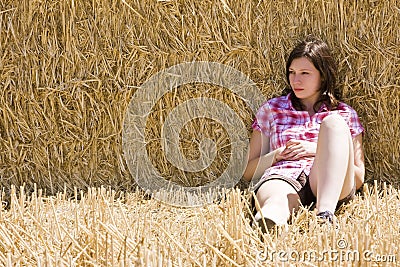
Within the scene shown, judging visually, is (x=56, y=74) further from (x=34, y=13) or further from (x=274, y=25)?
(x=274, y=25)

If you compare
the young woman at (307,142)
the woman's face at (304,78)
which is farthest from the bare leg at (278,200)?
the woman's face at (304,78)

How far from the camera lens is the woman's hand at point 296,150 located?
1.99 m

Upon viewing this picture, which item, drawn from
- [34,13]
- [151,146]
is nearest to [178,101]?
[151,146]

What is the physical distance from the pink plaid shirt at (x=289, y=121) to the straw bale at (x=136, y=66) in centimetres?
9

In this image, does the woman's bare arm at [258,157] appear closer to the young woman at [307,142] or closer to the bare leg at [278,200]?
the young woman at [307,142]

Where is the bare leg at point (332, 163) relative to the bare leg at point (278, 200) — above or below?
above

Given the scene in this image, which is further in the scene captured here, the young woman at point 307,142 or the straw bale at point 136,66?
the straw bale at point 136,66

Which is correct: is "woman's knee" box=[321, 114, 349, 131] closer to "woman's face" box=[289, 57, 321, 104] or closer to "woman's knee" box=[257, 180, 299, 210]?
"woman's knee" box=[257, 180, 299, 210]

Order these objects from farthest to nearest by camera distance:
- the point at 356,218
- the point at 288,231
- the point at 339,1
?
the point at 339,1
the point at 356,218
the point at 288,231

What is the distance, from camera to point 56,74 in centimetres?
223

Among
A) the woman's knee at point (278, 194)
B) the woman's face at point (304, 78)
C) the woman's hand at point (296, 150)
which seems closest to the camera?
the woman's knee at point (278, 194)

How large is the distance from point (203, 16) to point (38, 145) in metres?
0.67

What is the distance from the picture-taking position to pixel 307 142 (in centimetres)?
203

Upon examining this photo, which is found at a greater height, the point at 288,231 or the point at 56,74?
the point at 56,74
